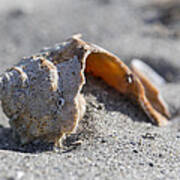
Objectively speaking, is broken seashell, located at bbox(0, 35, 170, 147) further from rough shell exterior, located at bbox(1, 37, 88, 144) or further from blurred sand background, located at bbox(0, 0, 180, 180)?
blurred sand background, located at bbox(0, 0, 180, 180)

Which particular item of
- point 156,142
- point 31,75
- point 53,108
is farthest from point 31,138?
point 156,142

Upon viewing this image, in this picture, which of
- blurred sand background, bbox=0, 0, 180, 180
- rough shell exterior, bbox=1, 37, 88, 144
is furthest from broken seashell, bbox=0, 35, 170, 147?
blurred sand background, bbox=0, 0, 180, 180

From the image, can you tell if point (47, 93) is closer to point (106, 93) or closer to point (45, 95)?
point (45, 95)

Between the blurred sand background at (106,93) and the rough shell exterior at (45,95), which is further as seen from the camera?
the rough shell exterior at (45,95)

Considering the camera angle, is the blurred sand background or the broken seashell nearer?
the blurred sand background

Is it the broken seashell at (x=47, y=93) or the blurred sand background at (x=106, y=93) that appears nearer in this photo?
the blurred sand background at (x=106, y=93)

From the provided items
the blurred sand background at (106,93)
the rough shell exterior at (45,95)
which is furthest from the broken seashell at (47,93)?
the blurred sand background at (106,93)

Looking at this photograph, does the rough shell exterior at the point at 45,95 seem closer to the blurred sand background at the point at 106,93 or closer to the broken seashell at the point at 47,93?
the broken seashell at the point at 47,93

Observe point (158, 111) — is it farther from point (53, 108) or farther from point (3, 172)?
point (3, 172)
